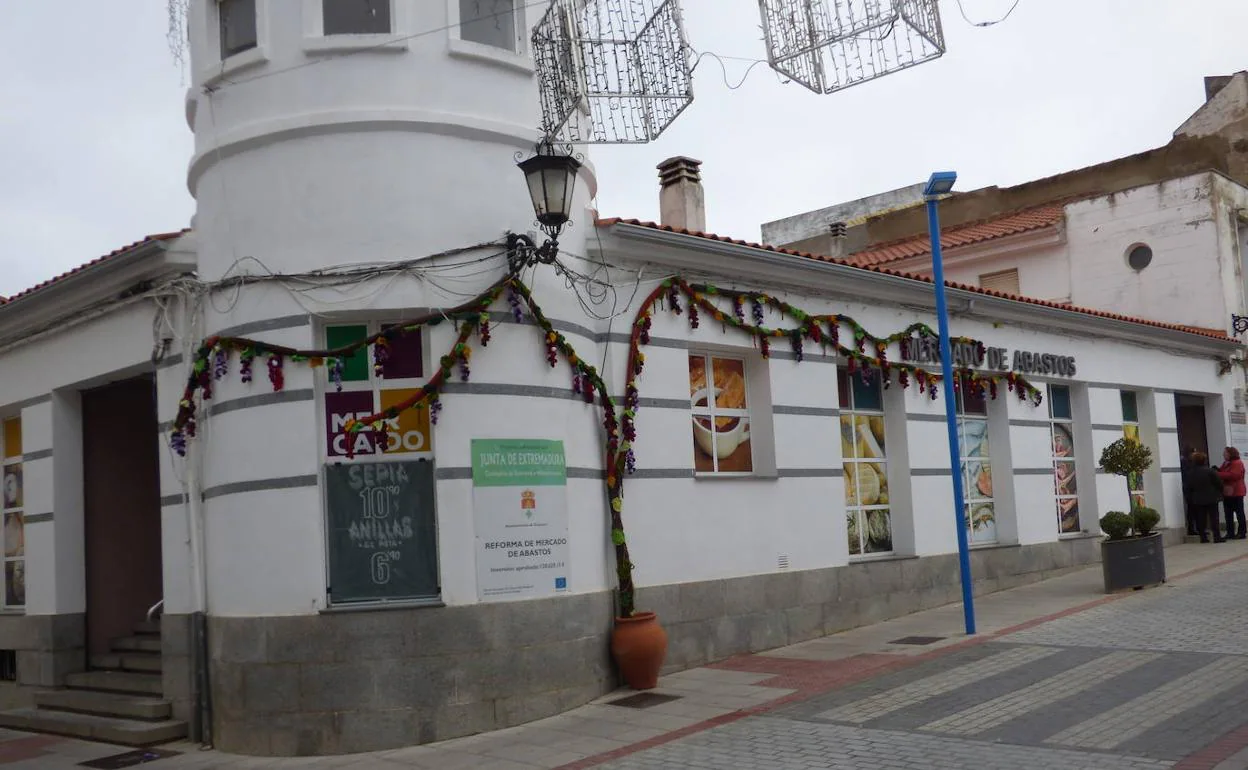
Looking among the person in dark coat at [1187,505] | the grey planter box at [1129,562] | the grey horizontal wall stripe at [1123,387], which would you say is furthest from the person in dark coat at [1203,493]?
the grey planter box at [1129,562]

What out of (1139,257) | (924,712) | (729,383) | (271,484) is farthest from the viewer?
(1139,257)

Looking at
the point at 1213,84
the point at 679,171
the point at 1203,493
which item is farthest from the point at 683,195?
the point at 1213,84

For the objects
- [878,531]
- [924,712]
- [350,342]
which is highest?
[350,342]

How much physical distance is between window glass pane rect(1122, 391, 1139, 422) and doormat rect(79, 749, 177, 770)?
15.9 meters

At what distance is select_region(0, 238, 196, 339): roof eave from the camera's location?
1105cm

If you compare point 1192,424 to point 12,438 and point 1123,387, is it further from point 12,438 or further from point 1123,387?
point 12,438

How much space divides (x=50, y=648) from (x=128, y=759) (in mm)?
3529

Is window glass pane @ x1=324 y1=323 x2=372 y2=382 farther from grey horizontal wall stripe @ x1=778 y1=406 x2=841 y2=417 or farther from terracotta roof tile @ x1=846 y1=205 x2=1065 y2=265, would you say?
terracotta roof tile @ x1=846 y1=205 x2=1065 y2=265

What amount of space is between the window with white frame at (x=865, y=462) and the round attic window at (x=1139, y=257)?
11.0 m

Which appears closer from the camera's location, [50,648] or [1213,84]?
[50,648]

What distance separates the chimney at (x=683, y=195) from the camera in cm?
1523

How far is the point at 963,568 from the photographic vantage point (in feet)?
41.0

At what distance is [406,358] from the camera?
33.1 ft

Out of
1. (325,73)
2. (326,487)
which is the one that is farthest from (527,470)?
(325,73)
